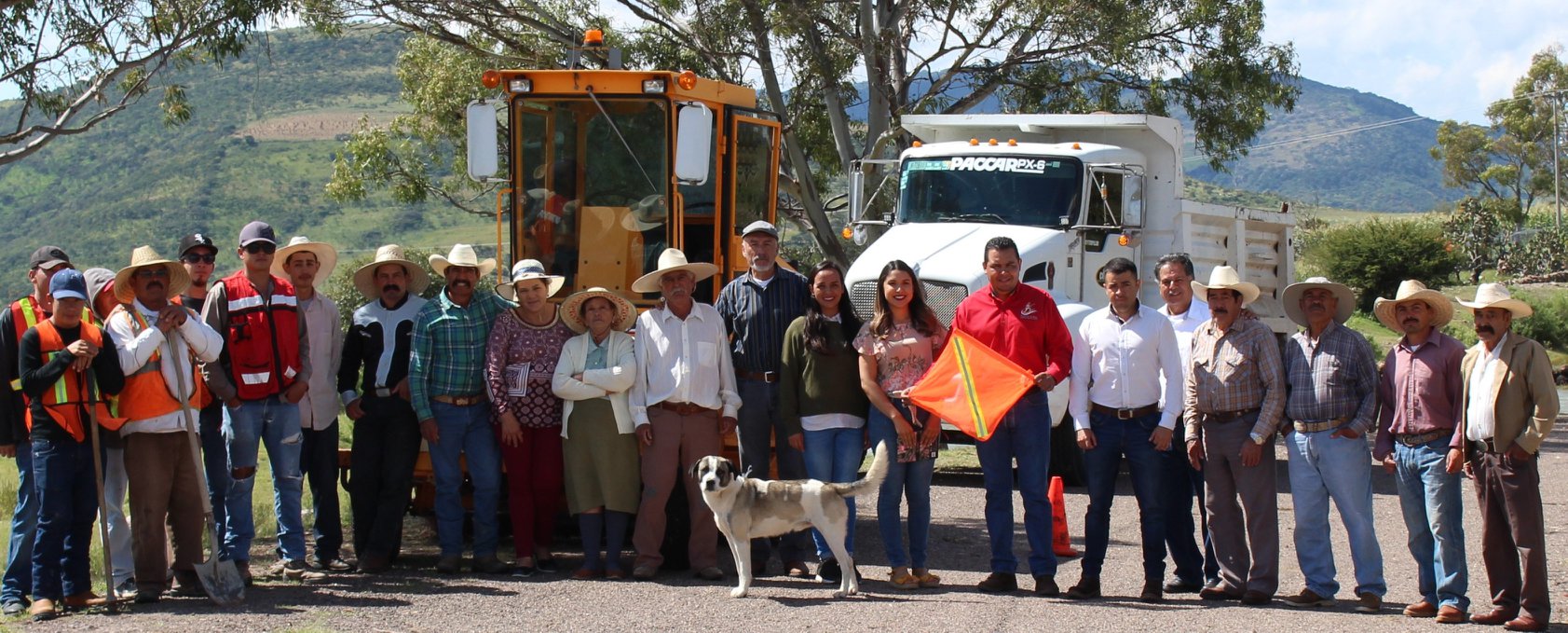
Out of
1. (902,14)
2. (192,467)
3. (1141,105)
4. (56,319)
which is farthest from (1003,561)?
(1141,105)

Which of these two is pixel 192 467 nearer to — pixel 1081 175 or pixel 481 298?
pixel 481 298

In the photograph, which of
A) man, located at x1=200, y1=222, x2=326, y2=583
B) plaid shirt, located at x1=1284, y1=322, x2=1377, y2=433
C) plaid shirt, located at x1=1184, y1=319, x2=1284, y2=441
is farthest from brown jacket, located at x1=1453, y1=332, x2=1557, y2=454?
man, located at x1=200, y1=222, x2=326, y2=583

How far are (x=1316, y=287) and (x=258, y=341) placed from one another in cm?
554

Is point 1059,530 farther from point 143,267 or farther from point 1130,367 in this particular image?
point 143,267

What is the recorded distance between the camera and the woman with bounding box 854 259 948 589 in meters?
8.28

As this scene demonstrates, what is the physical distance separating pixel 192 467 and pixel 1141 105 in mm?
18387

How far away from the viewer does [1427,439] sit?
7516mm

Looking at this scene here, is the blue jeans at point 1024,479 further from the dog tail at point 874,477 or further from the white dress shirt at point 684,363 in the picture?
the white dress shirt at point 684,363

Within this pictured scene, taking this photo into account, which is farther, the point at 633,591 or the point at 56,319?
the point at 633,591

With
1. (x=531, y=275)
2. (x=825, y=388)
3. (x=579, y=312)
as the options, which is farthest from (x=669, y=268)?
(x=825, y=388)

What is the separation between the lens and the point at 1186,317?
8938 millimetres

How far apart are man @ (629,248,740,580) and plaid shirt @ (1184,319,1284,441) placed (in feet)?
8.21

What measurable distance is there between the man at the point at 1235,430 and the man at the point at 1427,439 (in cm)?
55

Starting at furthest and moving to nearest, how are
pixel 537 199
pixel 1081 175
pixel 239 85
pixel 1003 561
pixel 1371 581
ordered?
pixel 239 85 < pixel 1081 175 < pixel 537 199 < pixel 1003 561 < pixel 1371 581
